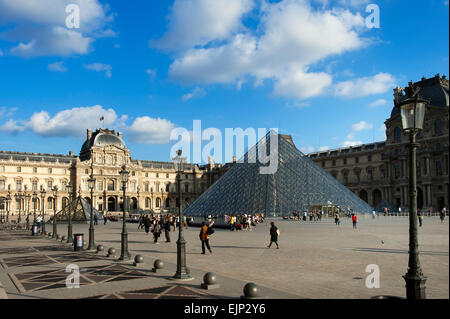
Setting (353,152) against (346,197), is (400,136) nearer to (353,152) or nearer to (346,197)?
(353,152)

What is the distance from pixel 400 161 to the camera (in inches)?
2482

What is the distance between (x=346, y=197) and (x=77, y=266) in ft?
111

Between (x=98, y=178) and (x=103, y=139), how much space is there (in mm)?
8422

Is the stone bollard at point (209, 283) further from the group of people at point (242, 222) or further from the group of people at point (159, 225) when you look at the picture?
the group of people at point (242, 222)

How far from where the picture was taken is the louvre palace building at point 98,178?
73000 mm

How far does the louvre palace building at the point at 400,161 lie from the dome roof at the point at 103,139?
42.1 metres

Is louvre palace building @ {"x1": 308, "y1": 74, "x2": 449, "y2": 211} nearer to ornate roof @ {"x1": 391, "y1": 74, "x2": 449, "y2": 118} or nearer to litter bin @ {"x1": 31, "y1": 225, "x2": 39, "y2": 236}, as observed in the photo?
ornate roof @ {"x1": 391, "y1": 74, "x2": 449, "y2": 118}

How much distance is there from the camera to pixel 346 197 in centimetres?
4153

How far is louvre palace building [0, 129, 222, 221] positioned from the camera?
73.0 m

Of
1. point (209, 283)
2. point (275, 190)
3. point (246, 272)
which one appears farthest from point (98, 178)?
point (209, 283)

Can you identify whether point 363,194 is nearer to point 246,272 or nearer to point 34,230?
point 34,230

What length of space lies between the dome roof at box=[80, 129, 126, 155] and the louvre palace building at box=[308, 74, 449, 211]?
1657 inches
